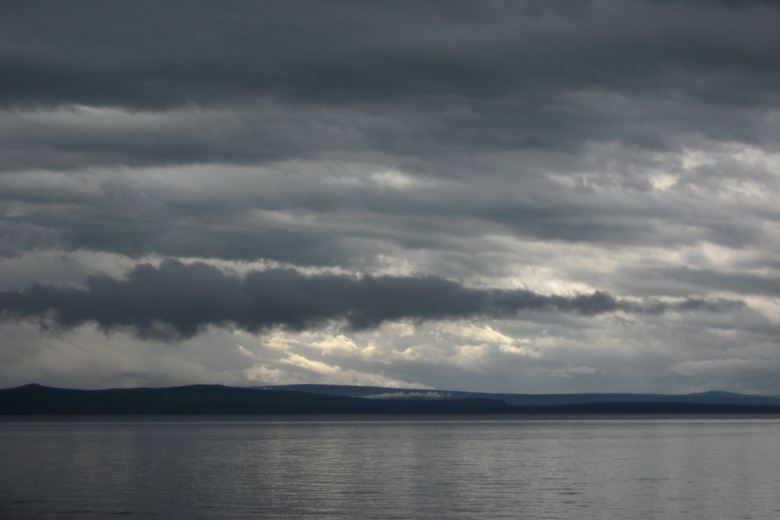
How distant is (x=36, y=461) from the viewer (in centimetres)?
10212

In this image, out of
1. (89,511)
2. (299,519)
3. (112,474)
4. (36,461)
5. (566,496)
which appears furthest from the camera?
(36,461)

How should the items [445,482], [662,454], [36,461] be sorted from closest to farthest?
[445,482]
[36,461]
[662,454]

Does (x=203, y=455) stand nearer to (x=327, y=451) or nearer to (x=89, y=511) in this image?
(x=327, y=451)

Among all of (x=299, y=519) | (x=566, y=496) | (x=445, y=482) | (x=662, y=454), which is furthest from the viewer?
(x=662, y=454)

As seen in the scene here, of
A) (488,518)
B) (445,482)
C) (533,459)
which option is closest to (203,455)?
(533,459)

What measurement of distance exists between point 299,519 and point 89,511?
14792 millimetres

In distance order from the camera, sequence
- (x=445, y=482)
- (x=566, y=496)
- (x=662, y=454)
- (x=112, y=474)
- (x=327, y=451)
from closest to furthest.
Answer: (x=566, y=496) < (x=445, y=482) < (x=112, y=474) < (x=662, y=454) < (x=327, y=451)

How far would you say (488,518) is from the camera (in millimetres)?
54312

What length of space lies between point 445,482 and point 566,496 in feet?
43.5

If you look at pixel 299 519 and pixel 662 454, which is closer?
pixel 299 519

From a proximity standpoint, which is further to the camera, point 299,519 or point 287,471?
point 287,471

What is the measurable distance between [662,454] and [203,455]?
59.5 m

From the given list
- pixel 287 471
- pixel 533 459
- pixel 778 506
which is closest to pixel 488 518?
pixel 778 506

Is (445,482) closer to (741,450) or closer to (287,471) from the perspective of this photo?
(287,471)
